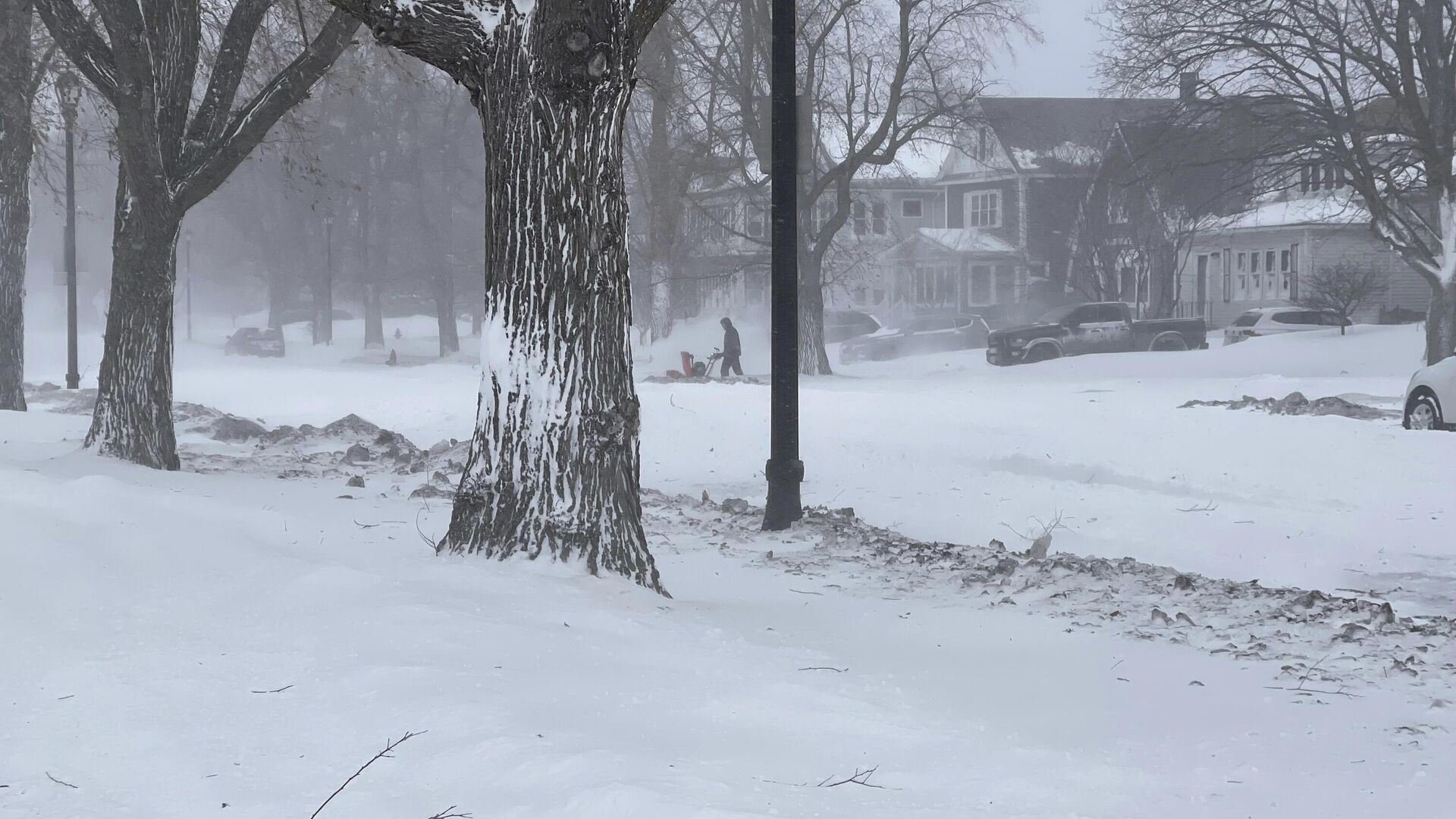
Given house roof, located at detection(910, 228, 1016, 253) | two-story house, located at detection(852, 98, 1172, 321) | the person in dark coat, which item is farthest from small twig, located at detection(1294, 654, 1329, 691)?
house roof, located at detection(910, 228, 1016, 253)

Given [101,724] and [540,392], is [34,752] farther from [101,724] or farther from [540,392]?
[540,392]

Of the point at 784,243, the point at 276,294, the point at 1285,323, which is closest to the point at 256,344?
the point at 276,294

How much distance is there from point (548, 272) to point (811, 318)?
2358 cm

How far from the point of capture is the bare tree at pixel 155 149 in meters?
10.3

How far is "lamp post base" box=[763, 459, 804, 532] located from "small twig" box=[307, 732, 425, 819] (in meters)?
5.70

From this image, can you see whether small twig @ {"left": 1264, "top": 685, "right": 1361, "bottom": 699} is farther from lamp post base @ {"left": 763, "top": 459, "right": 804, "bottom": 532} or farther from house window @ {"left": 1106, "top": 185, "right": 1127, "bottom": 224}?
house window @ {"left": 1106, "top": 185, "right": 1127, "bottom": 224}

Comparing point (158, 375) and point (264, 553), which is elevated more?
point (158, 375)

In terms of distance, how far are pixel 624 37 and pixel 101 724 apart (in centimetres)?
360

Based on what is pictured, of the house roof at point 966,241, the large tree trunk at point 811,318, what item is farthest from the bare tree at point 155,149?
the house roof at point 966,241

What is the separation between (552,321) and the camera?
5668 millimetres

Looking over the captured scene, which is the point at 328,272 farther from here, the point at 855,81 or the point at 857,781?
the point at 857,781

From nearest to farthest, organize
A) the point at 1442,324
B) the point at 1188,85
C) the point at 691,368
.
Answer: the point at 1188,85 → the point at 1442,324 → the point at 691,368

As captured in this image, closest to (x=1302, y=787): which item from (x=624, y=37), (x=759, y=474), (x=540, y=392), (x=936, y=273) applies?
(x=540, y=392)

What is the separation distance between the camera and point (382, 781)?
334 centimetres
